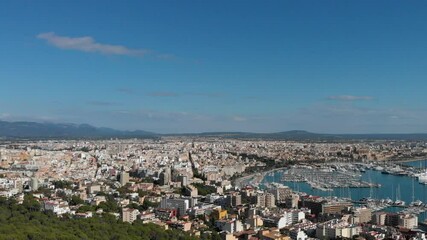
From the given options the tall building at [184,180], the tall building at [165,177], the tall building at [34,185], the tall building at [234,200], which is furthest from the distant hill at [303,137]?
the tall building at [234,200]

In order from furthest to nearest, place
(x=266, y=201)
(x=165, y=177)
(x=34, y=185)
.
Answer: (x=165, y=177), (x=34, y=185), (x=266, y=201)

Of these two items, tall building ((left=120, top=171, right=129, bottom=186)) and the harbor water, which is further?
tall building ((left=120, top=171, right=129, bottom=186))

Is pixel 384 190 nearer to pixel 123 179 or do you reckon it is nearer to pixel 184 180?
pixel 184 180

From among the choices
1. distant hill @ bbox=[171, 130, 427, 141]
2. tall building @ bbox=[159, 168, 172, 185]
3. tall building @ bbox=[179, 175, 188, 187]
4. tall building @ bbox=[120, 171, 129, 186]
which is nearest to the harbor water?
tall building @ bbox=[179, 175, 188, 187]

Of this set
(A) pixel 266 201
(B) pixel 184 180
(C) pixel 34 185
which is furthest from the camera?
(B) pixel 184 180

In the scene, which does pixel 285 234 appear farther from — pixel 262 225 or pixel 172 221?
pixel 172 221

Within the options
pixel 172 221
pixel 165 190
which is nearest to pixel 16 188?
pixel 165 190

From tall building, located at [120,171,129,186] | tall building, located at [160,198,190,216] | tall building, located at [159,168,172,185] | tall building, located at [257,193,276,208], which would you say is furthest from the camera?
tall building, located at [159,168,172,185]

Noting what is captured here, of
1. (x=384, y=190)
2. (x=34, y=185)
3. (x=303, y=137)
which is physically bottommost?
(x=384, y=190)

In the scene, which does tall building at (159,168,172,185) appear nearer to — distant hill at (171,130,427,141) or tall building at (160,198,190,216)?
tall building at (160,198,190,216)

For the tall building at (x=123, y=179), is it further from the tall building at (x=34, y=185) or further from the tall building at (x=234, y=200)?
the tall building at (x=234, y=200)

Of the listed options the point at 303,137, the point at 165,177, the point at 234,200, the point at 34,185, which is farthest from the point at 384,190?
the point at 303,137
